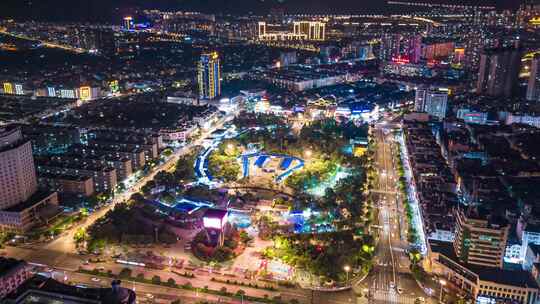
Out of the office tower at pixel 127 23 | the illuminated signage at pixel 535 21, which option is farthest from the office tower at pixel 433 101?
the office tower at pixel 127 23

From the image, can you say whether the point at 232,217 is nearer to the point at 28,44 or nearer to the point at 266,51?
the point at 266,51

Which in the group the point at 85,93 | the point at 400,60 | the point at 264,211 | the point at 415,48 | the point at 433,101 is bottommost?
the point at 264,211

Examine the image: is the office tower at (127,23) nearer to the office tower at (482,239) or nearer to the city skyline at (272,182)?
the city skyline at (272,182)

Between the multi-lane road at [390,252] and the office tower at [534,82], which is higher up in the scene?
the office tower at [534,82]

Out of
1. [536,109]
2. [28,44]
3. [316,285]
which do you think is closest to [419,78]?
[536,109]

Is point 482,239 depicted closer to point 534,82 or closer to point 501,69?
point 534,82

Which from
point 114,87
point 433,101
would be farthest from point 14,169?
point 433,101
